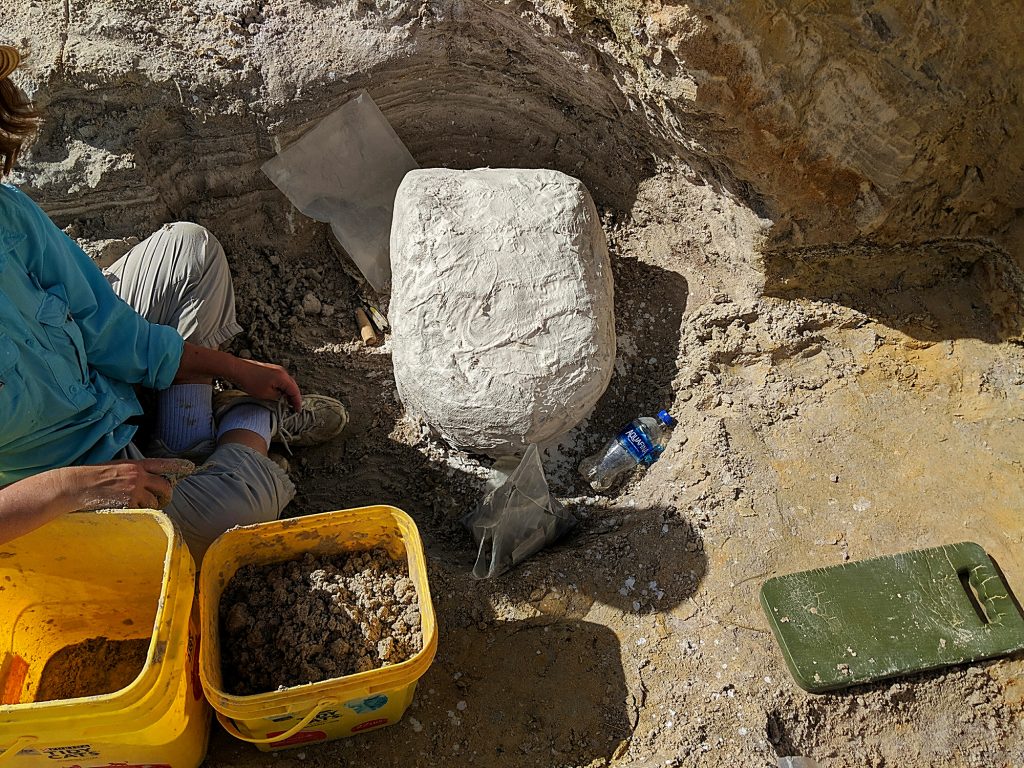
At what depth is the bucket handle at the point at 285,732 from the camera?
1537mm

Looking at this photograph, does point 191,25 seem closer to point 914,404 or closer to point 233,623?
point 233,623

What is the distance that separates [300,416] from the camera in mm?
2324

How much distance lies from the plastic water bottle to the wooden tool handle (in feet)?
2.88

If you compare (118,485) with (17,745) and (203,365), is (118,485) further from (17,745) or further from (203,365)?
(203,365)

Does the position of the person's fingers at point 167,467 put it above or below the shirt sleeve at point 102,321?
below

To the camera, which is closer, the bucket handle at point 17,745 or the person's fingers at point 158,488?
the bucket handle at point 17,745

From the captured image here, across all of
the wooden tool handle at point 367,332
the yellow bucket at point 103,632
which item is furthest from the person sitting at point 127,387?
the wooden tool handle at point 367,332

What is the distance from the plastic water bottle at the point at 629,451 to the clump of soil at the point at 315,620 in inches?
29.4

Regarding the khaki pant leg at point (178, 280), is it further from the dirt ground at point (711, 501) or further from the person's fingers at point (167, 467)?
the person's fingers at point (167, 467)

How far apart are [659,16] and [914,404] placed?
1.31 m

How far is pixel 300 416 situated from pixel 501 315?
70cm

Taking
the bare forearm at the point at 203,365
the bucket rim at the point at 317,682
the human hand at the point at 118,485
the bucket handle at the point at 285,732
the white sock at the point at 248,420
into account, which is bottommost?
the bucket handle at the point at 285,732

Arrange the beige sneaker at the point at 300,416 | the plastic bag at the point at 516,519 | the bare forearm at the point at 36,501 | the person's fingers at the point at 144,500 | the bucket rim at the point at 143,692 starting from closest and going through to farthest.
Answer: the bucket rim at the point at 143,692, the bare forearm at the point at 36,501, the person's fingers at the point at 144,500, the plastic bag at the point at 516,519, the beige sneaker at the point at 300,416

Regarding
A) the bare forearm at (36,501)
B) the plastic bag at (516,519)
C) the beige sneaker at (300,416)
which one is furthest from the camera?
the beige sneaker at (300,416)
